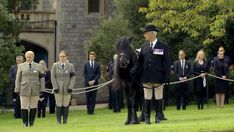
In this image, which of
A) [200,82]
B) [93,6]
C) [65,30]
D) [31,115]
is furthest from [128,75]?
[93,6]

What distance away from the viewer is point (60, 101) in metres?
19.7

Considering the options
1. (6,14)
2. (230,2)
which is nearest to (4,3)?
(6,14)

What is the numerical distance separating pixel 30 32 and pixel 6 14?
12.8 meters

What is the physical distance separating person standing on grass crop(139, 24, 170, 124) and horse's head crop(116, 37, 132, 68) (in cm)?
40

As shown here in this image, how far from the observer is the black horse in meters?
17.0

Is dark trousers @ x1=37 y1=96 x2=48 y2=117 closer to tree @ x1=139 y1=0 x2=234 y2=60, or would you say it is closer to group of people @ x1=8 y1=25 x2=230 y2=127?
group of people @ x1=8 y1=25 x2=230 y2=127

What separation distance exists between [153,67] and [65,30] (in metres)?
24.0

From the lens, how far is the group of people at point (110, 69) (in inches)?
660

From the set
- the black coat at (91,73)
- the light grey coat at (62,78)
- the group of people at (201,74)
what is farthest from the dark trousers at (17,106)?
the group of people at (201,74)

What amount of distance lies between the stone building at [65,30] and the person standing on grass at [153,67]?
2268 cm

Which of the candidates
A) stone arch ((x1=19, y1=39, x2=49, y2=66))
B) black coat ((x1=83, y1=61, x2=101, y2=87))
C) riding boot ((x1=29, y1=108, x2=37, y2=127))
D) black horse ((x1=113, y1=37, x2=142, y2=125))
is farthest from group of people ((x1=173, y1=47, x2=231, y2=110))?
stone arch ((x1=19, y1=39, x2=49, y2=66))

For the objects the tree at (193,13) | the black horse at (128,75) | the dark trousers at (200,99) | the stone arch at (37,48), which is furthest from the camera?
the stone arch at (37,48)

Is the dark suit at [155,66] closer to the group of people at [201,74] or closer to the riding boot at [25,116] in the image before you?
the riding boot at [25,116]

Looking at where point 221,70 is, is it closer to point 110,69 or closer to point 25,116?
point 110,69
